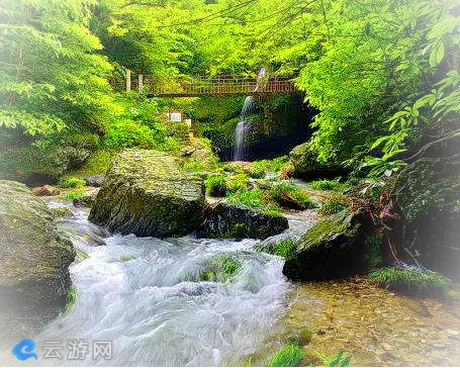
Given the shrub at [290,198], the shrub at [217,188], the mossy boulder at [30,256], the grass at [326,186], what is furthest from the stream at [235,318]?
the grass at [326,186]

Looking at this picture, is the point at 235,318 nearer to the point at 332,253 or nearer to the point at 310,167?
the point at 332,253

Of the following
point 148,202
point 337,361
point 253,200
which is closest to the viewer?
point 337,361

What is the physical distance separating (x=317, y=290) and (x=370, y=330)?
40.1 inches

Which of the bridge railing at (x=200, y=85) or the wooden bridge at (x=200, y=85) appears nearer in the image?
the wooden bridge at (x=200, y=85)

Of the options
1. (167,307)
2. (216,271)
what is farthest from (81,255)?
(216,271)

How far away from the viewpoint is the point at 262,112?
21078 mm

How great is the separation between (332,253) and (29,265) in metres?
3.37

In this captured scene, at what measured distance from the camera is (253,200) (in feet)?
24.5

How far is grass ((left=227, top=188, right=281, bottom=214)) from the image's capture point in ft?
23.0

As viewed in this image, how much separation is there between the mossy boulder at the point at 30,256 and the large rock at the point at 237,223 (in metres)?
3.12

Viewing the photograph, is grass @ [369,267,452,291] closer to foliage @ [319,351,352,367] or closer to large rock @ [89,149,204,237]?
foliage @ [319,351,352,367]

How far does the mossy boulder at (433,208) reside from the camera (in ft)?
11.5

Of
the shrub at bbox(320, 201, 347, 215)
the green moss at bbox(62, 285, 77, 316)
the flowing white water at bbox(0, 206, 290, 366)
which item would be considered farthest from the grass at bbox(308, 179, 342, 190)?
the green moss at bbox(62, 285, 77, 316)

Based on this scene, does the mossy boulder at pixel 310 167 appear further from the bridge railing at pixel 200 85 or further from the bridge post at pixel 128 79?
the bridge post at pixel 128 79
